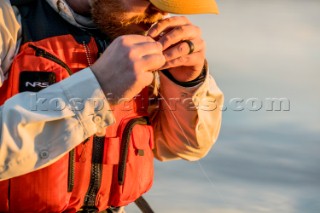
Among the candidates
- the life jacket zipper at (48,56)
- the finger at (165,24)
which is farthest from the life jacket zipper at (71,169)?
the finger at (165,24)

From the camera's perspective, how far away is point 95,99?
3.44 m

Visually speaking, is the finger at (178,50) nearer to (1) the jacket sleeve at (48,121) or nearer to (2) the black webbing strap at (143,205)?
(1) the jacket sleeve at (48,121)

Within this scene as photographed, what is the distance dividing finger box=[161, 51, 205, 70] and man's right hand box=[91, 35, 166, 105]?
0.37 meters

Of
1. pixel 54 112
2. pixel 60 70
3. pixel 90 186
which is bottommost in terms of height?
pixel 90 186

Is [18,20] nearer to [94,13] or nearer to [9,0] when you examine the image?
[9,0]

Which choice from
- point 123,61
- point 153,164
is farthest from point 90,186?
point 123,61

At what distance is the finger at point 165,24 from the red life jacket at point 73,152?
0.51 m

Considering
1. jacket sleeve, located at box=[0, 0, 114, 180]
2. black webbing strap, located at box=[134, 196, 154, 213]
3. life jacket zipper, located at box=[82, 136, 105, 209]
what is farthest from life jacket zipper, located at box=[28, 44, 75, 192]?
black webbing strap, located at box=[134, 196, 154, 213]

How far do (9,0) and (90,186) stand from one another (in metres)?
1.22

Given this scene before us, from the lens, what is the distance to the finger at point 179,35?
12.4 ft

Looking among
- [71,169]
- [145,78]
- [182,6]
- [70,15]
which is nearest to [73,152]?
[71,169]

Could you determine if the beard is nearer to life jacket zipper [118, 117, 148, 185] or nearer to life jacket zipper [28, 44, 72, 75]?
life jacket zipper [28, 44, 72, 75]

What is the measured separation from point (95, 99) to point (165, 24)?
2.33ft

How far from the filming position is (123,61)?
3408 mm
